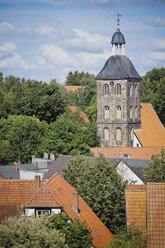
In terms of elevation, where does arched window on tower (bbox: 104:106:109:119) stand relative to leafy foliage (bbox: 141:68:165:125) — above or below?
below

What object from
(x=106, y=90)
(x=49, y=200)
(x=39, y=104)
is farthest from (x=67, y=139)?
(x=49, y=200)

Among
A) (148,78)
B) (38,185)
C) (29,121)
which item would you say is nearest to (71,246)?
(38,185)

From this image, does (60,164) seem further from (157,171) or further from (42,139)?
(42,139)

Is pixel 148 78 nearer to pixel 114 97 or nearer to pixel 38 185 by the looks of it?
pixel 114 97

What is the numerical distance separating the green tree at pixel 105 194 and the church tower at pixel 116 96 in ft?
108

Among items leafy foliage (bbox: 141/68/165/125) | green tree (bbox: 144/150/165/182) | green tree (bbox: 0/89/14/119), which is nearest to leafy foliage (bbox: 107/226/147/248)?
green tree (bbox: 144/150/165/182)

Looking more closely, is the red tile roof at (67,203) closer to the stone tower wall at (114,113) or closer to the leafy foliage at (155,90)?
the stone tower wall at (114,113)

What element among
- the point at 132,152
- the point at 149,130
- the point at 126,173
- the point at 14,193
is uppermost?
the point at 149,130

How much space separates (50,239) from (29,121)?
4436cm

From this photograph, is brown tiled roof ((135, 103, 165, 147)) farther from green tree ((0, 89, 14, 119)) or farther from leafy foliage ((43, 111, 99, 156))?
green tree ((0, 89, 14, 119))

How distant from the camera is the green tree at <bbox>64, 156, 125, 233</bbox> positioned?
119ft

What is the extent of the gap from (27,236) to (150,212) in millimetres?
5779

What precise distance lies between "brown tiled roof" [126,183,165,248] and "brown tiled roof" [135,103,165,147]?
→ 41154 millimetres

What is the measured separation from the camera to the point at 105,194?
36.2m
